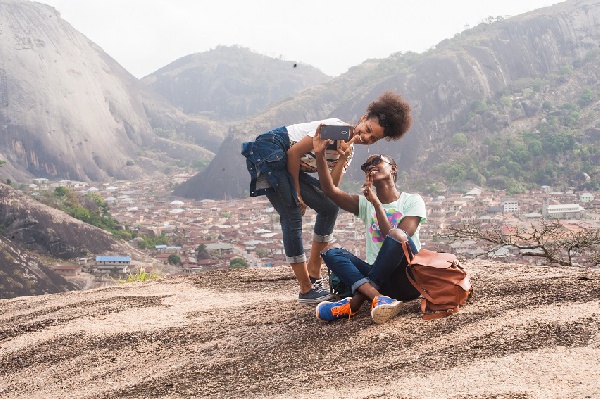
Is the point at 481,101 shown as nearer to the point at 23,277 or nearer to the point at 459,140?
the point at 459,140

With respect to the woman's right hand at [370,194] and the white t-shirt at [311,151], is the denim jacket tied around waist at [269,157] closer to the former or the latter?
the white t-shirt at [311,151]

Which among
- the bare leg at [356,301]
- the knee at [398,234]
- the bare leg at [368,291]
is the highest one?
the knee at [398,234]

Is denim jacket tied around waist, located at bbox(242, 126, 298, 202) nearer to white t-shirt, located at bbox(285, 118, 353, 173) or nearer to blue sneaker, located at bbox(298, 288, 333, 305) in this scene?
white t-shirt, located at bbox(285, 118, 353, 173)

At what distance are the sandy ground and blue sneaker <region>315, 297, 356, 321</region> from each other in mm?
56

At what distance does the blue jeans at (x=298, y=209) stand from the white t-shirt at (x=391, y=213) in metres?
0.40

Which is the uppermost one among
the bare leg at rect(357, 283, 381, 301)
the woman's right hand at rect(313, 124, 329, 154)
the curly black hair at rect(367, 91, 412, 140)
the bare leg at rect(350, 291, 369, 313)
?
the curly black hair at rect(367, 91, 412, 140)

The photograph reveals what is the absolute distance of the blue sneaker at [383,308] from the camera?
133 inches

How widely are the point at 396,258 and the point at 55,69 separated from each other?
251ft

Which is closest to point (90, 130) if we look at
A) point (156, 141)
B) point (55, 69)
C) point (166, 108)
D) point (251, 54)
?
point (55, 69)

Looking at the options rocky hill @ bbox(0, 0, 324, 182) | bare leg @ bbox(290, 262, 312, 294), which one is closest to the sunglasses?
bare leg @ bbox(290, 262, 312, 294)

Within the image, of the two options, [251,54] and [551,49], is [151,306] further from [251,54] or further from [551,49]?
[251,54]

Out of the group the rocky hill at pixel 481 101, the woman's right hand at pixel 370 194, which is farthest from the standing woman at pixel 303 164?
the rocky hill at pixel 481 101

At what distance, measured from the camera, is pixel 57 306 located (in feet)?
18.6

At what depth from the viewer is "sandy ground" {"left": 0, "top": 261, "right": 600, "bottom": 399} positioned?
2633 mm
